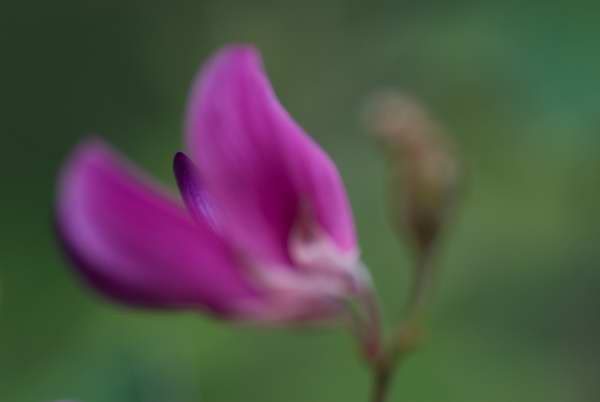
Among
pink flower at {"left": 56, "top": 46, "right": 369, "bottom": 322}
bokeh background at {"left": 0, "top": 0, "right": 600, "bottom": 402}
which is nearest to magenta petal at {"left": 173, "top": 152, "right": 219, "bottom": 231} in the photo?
pink flower at {"left": 56, "top": 46, "right": 369, "bottom": 322}

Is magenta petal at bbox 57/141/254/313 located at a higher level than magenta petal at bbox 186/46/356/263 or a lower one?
lower

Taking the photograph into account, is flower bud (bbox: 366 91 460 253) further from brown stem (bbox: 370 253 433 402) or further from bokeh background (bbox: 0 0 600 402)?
bokeh background (bbox: 0 0 600 402)

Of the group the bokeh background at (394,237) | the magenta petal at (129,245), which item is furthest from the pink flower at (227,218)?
the bokeh background at (394,237)

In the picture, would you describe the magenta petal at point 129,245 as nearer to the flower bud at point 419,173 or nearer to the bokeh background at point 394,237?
the flower bud at point 419,173

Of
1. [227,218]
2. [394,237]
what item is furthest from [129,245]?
[394,237]

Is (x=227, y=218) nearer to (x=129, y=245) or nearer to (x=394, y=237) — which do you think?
(x=129, y=245)

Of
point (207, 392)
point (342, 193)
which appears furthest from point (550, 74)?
point (342, 193)

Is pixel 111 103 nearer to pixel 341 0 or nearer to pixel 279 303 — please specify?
pixel 341 0
